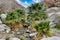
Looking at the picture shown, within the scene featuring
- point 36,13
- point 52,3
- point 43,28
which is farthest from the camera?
point 52,3

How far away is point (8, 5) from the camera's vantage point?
10164 millimetres

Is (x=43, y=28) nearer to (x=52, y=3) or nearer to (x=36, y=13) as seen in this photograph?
(x=36, y=13)

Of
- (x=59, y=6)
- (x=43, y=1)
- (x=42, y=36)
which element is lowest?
(x=42, y=36)

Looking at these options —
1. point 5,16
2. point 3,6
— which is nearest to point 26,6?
point 3,6

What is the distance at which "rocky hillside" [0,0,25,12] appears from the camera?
9913 millimetres

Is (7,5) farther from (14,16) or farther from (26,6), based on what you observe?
(14,16)

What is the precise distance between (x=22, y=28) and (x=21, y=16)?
77 centimetres

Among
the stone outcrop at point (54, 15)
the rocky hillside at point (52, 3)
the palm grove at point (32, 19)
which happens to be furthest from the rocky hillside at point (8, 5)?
the stone outcrop at point (54, 15)

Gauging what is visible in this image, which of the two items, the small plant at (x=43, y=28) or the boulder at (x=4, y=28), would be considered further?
the boulder at (x=4, y=28)

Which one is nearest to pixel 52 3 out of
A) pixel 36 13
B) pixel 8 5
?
pixel 36 13

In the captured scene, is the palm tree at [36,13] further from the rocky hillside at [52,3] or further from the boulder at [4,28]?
the boulder at [4,28]

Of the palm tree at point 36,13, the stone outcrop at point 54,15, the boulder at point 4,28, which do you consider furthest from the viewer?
the palm tree at point 36,13

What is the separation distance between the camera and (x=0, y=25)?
792 cm

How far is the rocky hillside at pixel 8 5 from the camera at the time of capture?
9.91 m
